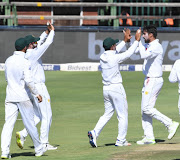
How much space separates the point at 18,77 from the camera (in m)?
10.9

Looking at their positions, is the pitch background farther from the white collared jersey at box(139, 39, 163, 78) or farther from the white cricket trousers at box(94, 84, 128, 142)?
the white cricket trousers at box(94, 84, 128, 142)

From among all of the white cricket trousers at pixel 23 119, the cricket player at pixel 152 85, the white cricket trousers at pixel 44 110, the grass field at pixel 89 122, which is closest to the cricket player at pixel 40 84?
the white cricket trousers at pixel 44 110

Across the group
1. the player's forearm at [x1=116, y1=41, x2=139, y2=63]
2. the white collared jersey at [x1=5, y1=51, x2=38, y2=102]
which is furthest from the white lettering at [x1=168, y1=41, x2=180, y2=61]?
the white collared jersey at [x1=5, y1=51, x2=38, y2=102]

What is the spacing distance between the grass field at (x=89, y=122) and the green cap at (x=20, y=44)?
190cm

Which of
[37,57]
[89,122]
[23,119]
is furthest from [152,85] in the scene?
[89,122]

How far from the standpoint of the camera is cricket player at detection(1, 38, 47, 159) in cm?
1082

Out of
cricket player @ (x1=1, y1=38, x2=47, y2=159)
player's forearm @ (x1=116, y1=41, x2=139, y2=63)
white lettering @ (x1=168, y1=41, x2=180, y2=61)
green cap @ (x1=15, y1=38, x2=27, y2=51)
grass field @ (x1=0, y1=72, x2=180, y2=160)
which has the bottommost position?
grass field @ (x1=0, y1=72, x2=180, y2=160)

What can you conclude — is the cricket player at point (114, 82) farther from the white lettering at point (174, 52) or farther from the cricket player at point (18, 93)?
the white lettering at point (174, 52)

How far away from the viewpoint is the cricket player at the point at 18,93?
35.5 ft

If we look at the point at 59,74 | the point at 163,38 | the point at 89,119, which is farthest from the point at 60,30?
the point at 89,119

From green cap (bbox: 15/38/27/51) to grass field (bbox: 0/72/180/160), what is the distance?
6.23ft

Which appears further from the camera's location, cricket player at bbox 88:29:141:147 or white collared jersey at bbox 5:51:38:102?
cricket player at bbox 88:29:141:147

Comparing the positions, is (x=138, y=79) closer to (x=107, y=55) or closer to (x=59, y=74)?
(x=59, y=74)

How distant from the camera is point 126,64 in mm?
26688
